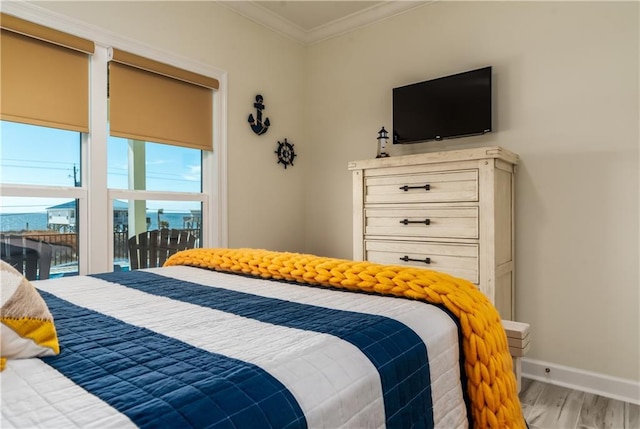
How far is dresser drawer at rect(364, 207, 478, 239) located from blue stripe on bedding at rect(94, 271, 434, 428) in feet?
4.76

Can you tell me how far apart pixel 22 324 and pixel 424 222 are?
200 centimetres

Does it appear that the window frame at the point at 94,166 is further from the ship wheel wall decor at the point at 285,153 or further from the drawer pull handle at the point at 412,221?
the drawer pull handle at the point at 412,221

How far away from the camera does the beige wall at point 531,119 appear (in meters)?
2.19

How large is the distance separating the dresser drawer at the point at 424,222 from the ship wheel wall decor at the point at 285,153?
1.14 m

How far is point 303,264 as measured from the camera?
134 cm

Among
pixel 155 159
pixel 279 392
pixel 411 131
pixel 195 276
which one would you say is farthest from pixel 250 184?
pixel 279 392

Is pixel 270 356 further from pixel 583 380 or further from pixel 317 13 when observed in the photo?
pixel 317 13

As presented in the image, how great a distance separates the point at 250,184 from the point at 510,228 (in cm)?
190

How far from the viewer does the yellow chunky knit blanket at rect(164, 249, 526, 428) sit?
0.92 metres

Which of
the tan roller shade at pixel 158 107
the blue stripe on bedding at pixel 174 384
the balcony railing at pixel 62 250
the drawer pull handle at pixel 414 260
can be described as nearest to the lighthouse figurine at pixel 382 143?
the drawer pull handle at pixel 414 260

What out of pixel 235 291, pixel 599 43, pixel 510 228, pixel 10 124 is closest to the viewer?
pixel 235 291

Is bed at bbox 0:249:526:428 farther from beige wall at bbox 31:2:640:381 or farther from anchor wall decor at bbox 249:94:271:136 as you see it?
anchor wall decor at bbox 249:94:271:136

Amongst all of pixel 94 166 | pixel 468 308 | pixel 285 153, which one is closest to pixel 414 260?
pixel 468 308

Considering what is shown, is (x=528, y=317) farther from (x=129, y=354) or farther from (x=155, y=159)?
(x=155, y=159)
